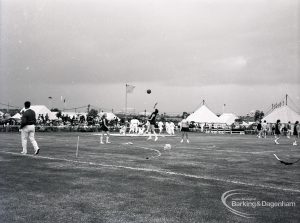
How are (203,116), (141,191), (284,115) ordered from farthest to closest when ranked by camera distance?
(203,116), (284,115), (141,191)

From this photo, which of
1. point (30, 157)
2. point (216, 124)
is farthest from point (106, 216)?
point (216, 124)

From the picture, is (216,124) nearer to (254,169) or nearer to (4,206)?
(254,169)

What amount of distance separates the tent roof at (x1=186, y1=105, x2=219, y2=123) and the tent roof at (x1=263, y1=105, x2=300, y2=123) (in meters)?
8.37

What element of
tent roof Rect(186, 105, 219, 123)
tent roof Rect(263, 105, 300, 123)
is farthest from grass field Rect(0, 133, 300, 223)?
tent roof Rect(263, 105, 300, 123)

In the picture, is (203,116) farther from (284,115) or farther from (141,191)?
(141,191)

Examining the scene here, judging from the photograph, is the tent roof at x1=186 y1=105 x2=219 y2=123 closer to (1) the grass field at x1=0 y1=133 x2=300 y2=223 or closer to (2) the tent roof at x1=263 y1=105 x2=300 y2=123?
(2) the tent roof at x1=263 y1=105 x2=300 y2=123

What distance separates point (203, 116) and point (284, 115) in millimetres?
12376

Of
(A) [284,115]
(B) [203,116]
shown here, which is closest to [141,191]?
(B) [203,116]

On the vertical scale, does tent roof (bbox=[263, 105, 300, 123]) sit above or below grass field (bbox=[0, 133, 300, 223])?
above

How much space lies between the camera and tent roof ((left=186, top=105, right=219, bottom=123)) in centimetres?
6303

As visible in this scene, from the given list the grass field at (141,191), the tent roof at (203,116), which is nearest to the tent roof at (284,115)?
the tent roof at (203,116)

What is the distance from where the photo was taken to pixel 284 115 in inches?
2400

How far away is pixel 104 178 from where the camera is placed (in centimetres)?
1023

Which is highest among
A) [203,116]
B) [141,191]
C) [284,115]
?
[284,115]
